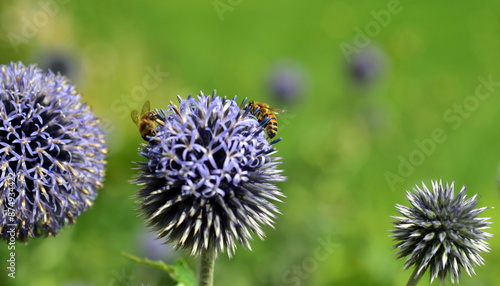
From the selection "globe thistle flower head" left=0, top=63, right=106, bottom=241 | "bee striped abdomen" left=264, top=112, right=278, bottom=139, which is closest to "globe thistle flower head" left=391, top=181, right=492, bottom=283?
"bee striped abdomen" left=264, top=112, right=278, bottom=139

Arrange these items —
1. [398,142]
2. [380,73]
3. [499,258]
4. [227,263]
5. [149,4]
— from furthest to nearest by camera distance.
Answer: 1. [149,4]
2. [398,142]
3. [380,73]
4. [227,263]
5. [499,258]

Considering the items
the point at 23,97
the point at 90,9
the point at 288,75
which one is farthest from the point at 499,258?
the point at 90,9

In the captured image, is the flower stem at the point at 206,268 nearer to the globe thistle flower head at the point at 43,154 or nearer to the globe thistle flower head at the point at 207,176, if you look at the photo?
the globe thistle flower head at the point at 207,176

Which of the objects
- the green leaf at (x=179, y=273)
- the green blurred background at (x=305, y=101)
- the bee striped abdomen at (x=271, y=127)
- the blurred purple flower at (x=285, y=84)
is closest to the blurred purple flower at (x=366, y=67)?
the green blurred background at (x=305, y=101)

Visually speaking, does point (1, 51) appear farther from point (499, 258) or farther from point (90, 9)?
point (499, 258)

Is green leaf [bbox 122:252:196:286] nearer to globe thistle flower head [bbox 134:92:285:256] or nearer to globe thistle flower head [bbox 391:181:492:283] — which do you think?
globe thistle flower head [bbox 134:92:285:256]

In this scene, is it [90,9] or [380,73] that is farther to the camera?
[90,9]
